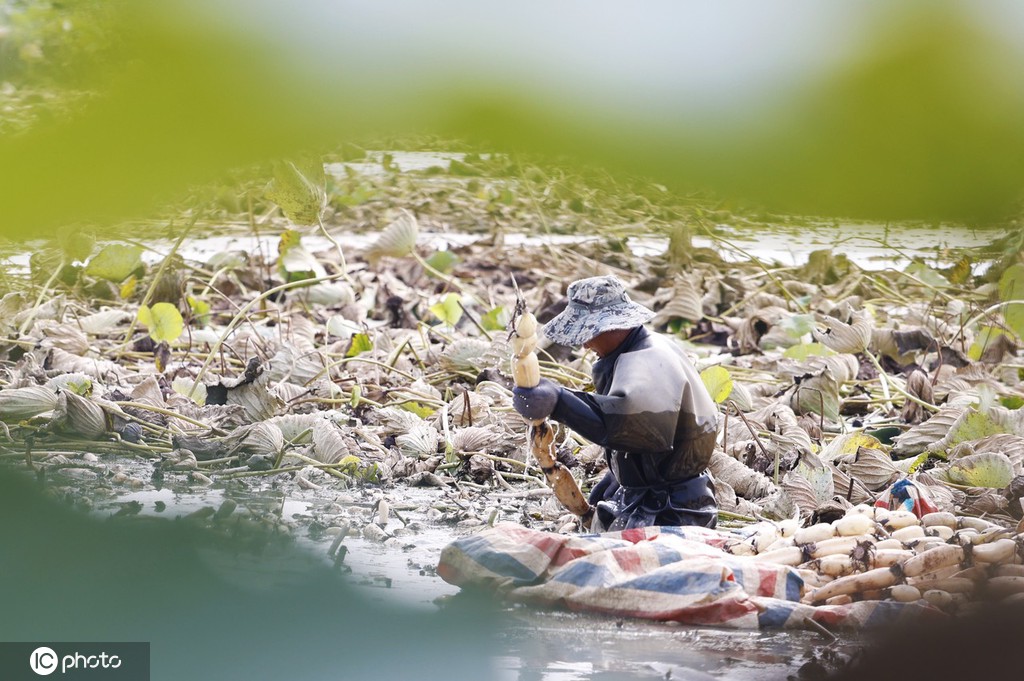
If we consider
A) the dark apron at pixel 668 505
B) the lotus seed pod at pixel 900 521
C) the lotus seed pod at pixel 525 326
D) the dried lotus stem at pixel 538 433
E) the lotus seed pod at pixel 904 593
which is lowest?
the lotus seed pod at pixel 904 593

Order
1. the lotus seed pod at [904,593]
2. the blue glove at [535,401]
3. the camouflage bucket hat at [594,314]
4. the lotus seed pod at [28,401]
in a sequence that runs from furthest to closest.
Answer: the lotus seed pod at [28,401] < the camouflage bucket hat at [594,314] < the blue glove at [535,401] < the lotus seed pod at [904,593]

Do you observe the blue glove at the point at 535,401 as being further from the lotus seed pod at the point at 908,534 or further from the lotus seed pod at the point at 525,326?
the lotus seed pod at the point at 908,534

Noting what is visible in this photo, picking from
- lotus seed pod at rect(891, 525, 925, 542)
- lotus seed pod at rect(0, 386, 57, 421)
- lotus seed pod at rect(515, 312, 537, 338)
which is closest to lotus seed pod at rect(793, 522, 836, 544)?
lotus seed pod at rect(891, 525, 925, 542)

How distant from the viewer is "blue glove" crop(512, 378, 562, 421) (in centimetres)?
203

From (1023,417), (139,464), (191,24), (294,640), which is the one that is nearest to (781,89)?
(191,24)

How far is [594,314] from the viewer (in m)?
2.22

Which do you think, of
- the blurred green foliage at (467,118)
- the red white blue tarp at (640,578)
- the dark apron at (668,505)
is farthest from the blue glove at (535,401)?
the blurred green foliage at (467,118)

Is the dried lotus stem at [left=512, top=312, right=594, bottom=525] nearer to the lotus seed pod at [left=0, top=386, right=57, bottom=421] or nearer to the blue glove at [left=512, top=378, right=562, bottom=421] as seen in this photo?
the blue glove at [left=512, top=378, right=562, bottom=421]

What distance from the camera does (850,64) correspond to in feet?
0.93

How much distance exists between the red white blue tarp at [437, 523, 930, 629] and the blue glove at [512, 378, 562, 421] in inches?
10.2

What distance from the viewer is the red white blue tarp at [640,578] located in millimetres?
1944

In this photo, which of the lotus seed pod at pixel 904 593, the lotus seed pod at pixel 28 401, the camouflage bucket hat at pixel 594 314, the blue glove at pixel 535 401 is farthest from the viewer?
the lotus seed pod at pixel 28 401

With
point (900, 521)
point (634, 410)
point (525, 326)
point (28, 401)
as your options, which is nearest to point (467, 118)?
point (525, 326)

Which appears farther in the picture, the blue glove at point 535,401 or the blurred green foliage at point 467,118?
the blue glove at point 535,401
